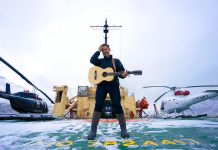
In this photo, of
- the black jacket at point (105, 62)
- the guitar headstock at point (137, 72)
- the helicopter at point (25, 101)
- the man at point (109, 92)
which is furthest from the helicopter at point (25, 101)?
the guitar headstock at point (137, 72)

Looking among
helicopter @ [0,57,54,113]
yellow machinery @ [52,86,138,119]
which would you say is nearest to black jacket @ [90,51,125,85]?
yellow machinery @ [52,86,138,119]

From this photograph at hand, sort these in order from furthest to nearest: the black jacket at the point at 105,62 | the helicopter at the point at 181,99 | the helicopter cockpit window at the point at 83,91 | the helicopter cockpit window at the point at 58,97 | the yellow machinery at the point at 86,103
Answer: the helicopter at the point at 181,99
the helicopter cockpit window at the point at 58,97
the helicopter cockpit window at the point at 83,91
the yellow machinery at the point at 86,103
the black jacket at the point at 105,62

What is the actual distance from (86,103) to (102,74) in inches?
526

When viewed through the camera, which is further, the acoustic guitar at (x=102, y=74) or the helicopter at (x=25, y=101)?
the helicopter at (x=25, y=101)

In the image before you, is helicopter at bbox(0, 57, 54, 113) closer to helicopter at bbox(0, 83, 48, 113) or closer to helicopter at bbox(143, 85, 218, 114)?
helicopter at bbox(0, 83, 48, 113)

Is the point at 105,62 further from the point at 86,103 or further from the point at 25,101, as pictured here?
the point at 25,101

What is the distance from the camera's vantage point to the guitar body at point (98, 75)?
5159mm

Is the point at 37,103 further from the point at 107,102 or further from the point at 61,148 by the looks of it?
the point at 61,148

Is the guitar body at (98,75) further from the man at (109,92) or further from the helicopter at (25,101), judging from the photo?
the helicopter at (25,101)

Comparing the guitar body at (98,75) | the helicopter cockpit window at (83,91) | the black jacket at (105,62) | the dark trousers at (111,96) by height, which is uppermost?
the helicopter cockpit window at (83,91)

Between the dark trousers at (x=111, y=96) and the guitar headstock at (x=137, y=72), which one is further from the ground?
the guitar headstock at (x=137, y=72)

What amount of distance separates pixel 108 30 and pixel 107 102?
602 centimetres

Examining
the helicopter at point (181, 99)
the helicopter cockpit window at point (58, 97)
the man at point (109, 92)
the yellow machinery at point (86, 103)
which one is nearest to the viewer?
the man at point (109, 92)

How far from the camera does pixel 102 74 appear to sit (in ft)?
17.1
